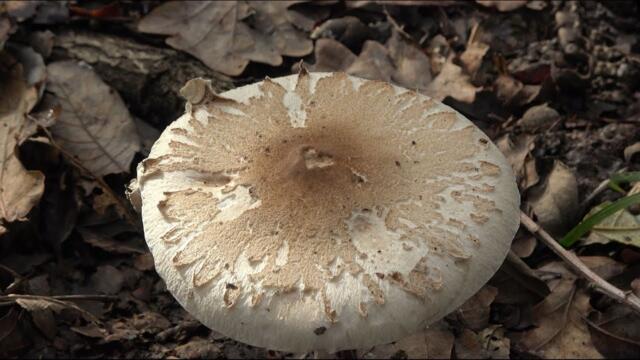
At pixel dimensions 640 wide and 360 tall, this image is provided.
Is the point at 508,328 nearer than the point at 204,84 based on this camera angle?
No

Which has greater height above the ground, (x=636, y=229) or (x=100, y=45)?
(x=100, y=45)

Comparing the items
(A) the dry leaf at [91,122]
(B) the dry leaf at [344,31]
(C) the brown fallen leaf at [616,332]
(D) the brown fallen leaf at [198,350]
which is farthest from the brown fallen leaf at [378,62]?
(D) the brown fallen leaf at [198,350]

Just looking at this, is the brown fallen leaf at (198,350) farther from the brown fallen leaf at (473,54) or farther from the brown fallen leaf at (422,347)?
the brown fallen leaf at (473,54)

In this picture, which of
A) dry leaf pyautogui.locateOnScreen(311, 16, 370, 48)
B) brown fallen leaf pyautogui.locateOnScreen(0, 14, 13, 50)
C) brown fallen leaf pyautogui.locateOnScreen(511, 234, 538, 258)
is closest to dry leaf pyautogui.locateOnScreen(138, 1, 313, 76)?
dry leaf pyautogui.locateOnScreen(311, 16, 370, 48)

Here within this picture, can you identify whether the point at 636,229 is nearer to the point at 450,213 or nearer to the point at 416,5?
the point at 450,213

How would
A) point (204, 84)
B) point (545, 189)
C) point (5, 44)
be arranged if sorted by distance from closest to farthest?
point (204, 84) → point (545, 189) → point (5, 44)

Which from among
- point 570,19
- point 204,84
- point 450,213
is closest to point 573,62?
point 570,19

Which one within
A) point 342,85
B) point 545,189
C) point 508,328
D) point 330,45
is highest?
point 342,85
